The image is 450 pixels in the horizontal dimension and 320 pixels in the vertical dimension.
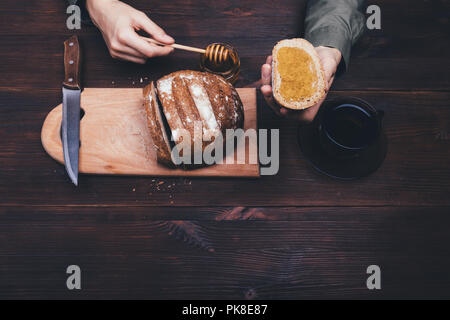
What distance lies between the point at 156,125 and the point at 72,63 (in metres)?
0.45

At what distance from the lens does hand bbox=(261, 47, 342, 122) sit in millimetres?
1014

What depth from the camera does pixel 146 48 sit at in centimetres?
109

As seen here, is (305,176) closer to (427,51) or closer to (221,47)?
(221,47)

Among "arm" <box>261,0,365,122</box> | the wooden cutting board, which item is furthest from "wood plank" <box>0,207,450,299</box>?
"arm" <box>261,0,365,122</box>

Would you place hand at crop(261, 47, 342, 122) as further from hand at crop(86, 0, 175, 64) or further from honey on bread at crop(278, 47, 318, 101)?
hand at crop(86, 0, 175, 64)

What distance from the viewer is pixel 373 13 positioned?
4.17 feet

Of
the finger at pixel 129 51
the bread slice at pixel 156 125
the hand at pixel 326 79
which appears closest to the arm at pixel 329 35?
the hand at pixel 326 79

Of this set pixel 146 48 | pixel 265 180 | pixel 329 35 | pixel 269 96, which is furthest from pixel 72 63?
pixel 329 35

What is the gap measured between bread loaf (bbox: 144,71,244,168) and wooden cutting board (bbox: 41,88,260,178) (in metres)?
0.11

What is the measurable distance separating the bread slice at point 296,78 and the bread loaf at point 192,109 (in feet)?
0.54

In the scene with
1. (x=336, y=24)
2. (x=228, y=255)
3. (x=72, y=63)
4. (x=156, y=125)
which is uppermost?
Answer: (x=336, y=24)

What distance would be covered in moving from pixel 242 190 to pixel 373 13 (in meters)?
0.93

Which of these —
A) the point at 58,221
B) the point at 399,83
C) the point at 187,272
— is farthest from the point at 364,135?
the point at 58,221

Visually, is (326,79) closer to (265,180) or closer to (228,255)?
(265,180)
